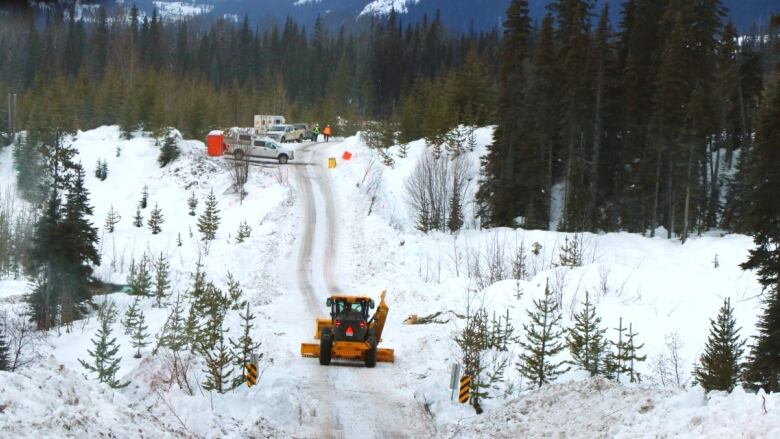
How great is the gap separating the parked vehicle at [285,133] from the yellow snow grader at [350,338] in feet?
181

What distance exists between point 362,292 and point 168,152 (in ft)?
99.5

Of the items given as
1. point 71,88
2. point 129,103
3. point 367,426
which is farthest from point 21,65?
point 367,426

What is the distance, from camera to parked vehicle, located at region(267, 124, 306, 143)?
76.6 m

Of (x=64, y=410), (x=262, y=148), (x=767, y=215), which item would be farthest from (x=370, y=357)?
(x=262, y=148)

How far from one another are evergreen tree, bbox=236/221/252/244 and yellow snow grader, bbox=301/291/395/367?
2102 centimetres

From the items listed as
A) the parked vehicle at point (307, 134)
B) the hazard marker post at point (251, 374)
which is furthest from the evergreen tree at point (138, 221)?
the hazard marker post at point (251, 374)

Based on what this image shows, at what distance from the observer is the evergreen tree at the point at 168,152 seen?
196 ft

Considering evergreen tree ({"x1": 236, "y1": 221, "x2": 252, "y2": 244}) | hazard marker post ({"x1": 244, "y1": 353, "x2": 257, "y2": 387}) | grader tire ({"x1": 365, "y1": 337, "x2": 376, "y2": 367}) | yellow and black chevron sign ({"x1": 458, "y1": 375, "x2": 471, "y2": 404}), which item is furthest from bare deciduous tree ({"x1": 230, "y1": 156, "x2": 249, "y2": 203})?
yellow and black chevron sign ({"x1": 458, "y1": 375, "x2": 471, "y2": 404})

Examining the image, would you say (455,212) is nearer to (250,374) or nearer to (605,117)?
(605,117)

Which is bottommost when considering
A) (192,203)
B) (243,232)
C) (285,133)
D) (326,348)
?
(326,348)

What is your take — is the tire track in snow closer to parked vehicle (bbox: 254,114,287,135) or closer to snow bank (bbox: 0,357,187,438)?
snow bank (bbox: 0,357,187,438)

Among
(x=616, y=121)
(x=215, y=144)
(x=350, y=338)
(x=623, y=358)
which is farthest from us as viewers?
(x=215, y=144)

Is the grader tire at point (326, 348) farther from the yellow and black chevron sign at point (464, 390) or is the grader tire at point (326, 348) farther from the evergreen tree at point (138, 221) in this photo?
the evergreen tree at point (138, 221)

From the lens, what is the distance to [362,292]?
35.5m
